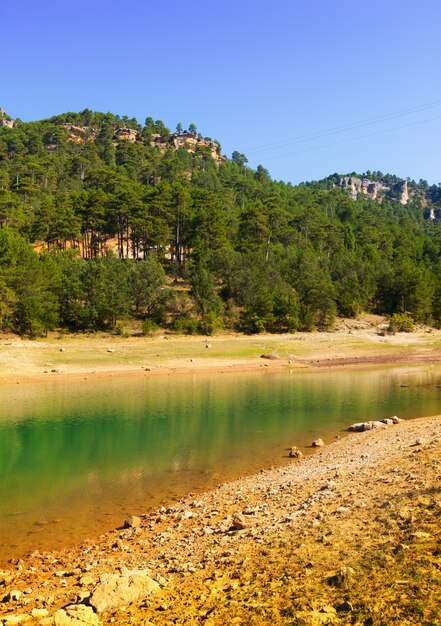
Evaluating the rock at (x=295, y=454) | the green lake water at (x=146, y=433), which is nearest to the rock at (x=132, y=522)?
the green lake water at (x=146, y=433)

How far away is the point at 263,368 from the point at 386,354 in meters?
19.8

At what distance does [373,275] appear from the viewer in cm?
9162

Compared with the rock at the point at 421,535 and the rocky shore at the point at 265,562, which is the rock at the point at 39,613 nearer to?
the rocky shore at the point at 265,562

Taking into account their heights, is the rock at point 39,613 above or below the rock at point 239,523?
above

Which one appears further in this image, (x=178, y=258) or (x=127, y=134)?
(x=127, y=134)

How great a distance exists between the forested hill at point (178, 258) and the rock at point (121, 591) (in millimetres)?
52800

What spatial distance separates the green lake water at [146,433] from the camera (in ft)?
51.7

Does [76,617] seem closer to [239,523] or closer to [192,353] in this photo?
[239,523]

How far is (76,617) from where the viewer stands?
7871mm

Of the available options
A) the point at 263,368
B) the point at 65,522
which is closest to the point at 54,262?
the point at 263,368

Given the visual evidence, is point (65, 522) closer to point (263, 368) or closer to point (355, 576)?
point (355, 576)

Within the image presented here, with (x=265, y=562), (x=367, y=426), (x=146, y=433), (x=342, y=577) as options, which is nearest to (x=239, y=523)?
(x=265, y=562)

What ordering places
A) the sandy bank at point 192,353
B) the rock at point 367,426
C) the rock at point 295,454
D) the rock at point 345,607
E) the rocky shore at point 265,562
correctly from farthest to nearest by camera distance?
the sandy bank at point 192,353
the rock at point 367,426
the rock at point 295,454
the rocky shore at point 265,562
the rock at point 345,607

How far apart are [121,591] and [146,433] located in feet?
59.8
